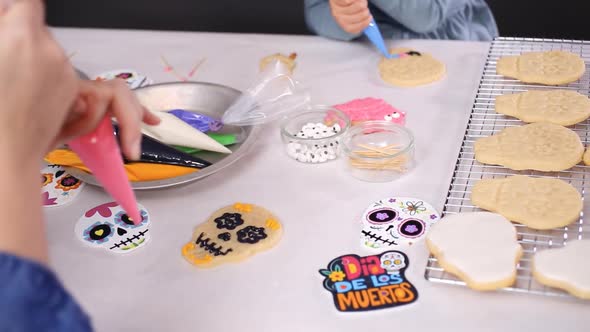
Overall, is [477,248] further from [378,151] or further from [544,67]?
[544,67]

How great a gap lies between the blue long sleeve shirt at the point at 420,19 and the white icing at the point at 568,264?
85 centimetres

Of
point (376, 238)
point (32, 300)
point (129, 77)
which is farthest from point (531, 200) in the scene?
point (129, 77)

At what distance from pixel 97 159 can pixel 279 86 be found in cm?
60

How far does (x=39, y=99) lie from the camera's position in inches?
24.7

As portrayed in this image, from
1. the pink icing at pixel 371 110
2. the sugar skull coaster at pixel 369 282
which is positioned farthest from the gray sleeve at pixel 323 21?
the sugar skull coaster at pixel 369 282

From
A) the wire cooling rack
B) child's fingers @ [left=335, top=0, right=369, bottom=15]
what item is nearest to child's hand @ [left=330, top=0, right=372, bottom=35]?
child's fingers @ [left=335, top=0, right=369, bottom=15]

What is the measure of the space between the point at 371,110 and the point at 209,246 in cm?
47

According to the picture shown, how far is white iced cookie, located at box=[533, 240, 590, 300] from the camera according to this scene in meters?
0.82

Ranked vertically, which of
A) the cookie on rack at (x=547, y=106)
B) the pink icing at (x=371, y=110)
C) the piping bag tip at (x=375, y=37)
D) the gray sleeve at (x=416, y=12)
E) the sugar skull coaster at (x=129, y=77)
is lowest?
the sugar skull coaster at (x=129, y=77)

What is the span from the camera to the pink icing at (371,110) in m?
1.27

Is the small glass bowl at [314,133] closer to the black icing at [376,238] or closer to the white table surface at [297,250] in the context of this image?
the white table surface at [297,250]

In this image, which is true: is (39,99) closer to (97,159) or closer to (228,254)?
(97,159)

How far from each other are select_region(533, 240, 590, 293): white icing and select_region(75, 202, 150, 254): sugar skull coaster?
571mm

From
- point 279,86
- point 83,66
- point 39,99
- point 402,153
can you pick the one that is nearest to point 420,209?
point 402,153
